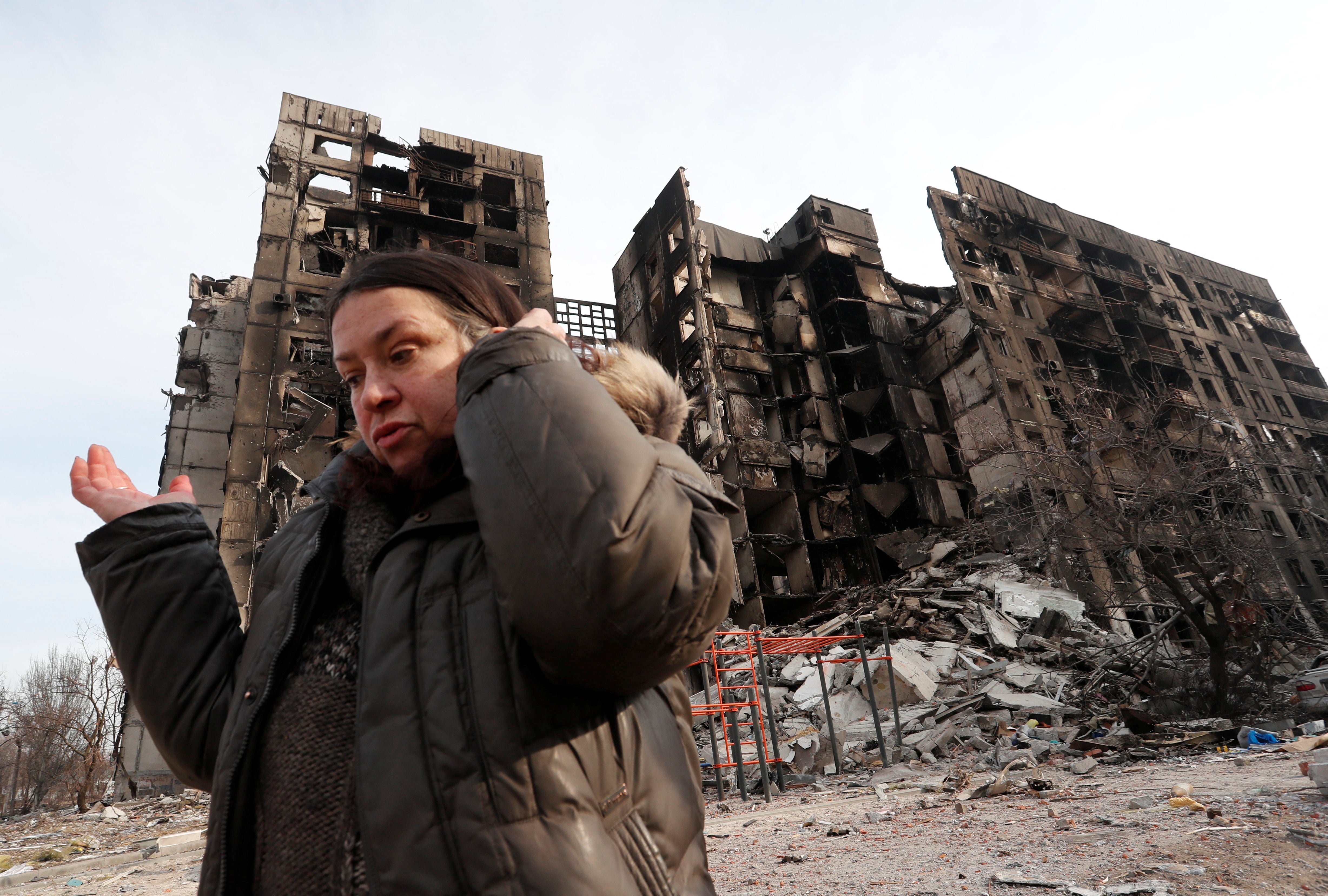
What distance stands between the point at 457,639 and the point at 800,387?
31.3m

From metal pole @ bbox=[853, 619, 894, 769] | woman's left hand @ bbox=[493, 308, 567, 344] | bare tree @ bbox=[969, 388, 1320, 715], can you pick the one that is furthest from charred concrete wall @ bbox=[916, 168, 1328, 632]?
woman's left hand @ bbox=[493, 308, 567, 344]

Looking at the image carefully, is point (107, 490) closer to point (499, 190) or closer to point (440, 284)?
point (440, 284)

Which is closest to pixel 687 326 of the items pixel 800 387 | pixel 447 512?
pixel 800 387

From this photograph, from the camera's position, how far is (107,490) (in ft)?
4.57

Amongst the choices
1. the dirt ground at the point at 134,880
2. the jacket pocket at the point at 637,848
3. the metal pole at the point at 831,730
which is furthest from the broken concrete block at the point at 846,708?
the jacket pocket at the point at 637,848

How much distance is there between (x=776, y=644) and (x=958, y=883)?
254 inches

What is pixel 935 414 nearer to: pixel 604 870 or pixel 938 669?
pixel 938 669

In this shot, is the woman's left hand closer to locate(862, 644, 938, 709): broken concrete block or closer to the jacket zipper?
the jacket zipper

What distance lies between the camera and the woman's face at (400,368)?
4.00 ft

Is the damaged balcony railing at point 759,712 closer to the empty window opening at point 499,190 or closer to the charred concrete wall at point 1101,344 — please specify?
the charred concrete wall at point 1101,344

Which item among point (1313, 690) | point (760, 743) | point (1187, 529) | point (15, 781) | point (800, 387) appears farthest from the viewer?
point (15, 781)

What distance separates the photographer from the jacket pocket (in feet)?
2.91

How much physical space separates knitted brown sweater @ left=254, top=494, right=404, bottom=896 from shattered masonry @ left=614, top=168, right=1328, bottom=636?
2448 centimetres

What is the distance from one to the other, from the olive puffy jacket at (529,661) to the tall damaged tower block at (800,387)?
78.8 ft
